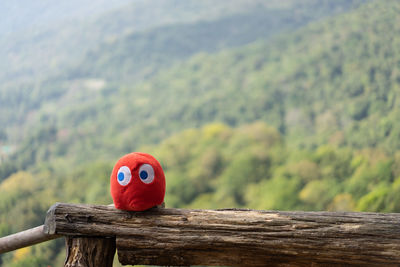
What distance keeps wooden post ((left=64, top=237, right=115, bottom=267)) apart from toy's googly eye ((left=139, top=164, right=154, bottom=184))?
22cm

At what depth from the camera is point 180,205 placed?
1306cm

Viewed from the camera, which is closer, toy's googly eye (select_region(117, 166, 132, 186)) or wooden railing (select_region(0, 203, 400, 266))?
wooden railing (select_region(0, 203, 400, 266))

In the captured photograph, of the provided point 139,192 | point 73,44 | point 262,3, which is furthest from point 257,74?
point 139,192

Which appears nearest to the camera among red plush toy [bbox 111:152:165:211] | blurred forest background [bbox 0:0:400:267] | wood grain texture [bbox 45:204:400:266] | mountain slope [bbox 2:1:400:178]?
wood grain texture [bbox 45:204:400:266]

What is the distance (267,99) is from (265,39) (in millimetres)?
2611

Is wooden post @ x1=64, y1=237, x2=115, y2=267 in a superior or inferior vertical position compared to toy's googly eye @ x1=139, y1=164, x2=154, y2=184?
inferior

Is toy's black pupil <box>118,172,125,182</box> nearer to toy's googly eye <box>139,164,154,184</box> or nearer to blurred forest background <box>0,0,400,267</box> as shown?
toy's googly eye <box>139,164,154,184</box>

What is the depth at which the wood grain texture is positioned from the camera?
1212mm

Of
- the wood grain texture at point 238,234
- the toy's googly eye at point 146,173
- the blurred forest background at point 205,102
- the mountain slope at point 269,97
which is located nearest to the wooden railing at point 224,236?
the wood grain texture at point 238,234

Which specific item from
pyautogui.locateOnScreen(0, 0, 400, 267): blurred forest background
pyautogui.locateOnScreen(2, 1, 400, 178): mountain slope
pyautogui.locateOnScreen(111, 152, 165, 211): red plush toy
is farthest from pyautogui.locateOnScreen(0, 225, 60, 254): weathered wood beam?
pyautogui.locateOnScreen(2, 1, 400, 178): mountain slope

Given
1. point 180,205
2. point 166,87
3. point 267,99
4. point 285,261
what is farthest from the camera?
point 166,87

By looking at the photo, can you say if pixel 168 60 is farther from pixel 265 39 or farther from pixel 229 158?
pixel 229 158

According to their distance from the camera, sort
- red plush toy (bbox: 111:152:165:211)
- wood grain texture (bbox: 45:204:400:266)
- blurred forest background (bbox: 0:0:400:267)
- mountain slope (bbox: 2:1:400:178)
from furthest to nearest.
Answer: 1. mountain slope (bbox: 2:1:400:178)
2. blurred forest background (bbox: 0:0:400:267)
3. red plush toy (bbox: 111:152:165:211)
4. wood grain texture (bbox: 45:204:400:266)

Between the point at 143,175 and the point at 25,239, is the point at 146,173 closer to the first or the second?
the point at 143,175
